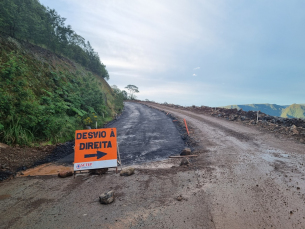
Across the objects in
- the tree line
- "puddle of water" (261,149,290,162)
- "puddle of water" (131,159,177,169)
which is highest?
the tree line

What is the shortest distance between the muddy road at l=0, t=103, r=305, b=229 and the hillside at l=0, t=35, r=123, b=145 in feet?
11.3

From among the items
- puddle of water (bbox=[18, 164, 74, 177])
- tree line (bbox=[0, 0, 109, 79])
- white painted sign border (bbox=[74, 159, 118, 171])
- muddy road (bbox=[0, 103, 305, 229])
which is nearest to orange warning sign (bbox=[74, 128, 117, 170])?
white painted sign border (bbox=[74, 159, 118, 171])

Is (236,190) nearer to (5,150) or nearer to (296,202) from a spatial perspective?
(296,202)

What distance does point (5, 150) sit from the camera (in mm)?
6926

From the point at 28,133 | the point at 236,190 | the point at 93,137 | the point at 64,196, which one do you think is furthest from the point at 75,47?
the point at 236,190

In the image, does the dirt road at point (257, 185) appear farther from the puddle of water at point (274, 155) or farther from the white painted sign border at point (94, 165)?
the white painted sign border at point (94, 165)

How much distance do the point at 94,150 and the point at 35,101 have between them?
A: 6.72 m

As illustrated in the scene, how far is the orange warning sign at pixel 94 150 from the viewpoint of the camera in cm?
627

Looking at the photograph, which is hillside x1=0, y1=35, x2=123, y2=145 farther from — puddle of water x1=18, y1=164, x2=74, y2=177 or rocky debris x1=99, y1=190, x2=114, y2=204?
rocky debris x1=99, y1=190, x2=114, y2=204

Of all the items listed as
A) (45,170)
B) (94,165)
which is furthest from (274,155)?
(45,170)

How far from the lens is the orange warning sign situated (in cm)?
627

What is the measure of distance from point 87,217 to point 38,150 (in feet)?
19.8

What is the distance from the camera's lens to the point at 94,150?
21.3ft

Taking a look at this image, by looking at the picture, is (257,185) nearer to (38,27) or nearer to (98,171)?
Answer: (98,171)
